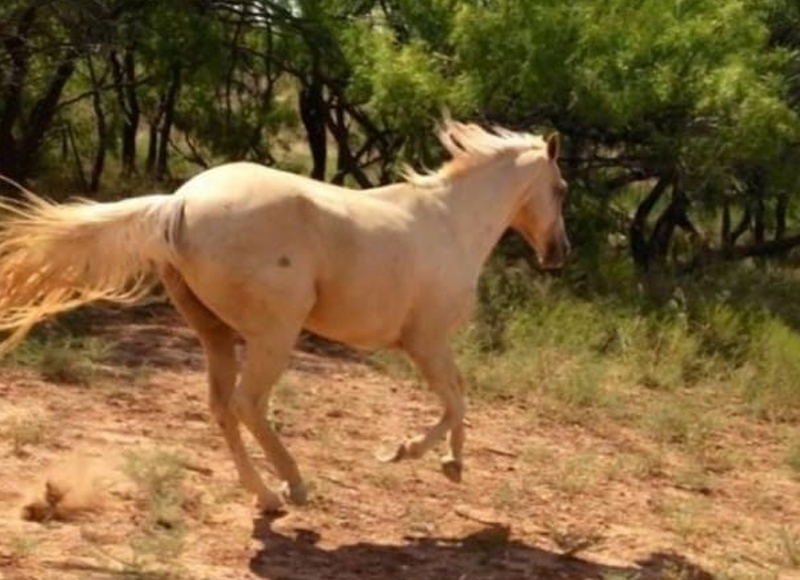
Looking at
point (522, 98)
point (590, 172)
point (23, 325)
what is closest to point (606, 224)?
point (590, 172)

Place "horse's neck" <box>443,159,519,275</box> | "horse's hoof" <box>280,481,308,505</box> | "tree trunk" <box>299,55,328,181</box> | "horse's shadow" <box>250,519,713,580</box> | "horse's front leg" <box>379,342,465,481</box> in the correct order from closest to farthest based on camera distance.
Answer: "horse's shadow" <box>250,519,713,580</box>, "horse's hoof" <box>280,481,308,505</box>, "horse's front leg" <box>379,342,465,481</box>, "horse's neck" <box>443,159,519,275</box>, "tree trunk" <box>299,55,328,181</box>

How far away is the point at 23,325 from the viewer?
6570 mm

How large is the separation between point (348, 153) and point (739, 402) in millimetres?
5449

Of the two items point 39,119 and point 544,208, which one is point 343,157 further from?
point 544,208

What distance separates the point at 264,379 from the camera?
6812mm

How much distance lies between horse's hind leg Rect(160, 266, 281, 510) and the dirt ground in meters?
0.14

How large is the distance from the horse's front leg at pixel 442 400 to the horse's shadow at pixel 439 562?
17.0 inches

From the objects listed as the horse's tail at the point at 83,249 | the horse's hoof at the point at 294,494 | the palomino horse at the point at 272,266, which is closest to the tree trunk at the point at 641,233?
the palomino horse at the point at 272,266

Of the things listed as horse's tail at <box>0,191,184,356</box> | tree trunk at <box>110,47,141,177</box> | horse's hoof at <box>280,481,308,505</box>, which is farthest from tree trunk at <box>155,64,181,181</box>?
horse's tail at <box>0,191,184,356</box>

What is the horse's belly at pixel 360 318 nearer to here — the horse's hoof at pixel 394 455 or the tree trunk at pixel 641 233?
the horse's hoof at pixel 394 455

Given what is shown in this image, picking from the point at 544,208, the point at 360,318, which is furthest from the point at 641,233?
the point at 360,318

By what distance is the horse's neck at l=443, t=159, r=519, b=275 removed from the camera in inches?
305

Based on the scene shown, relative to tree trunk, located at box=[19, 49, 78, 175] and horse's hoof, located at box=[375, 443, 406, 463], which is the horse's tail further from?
tree trunk, located at box=[19, 49, 78, 175]

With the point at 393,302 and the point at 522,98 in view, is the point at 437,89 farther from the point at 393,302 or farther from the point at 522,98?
the point at 393,302
